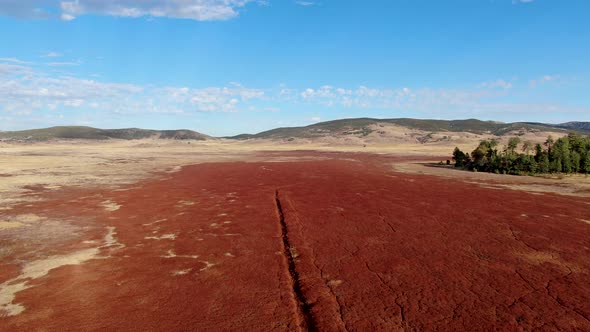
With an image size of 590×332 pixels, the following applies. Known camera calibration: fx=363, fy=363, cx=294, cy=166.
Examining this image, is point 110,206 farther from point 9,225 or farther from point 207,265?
point 207,265

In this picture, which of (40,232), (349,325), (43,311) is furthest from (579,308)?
(40,232)

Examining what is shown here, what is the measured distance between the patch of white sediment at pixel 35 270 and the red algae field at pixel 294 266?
7 centimetres

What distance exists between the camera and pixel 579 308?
11109 mm

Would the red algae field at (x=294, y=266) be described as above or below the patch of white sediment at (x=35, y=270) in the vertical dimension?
below

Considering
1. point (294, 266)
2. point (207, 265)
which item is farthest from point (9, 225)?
point (294, 266)

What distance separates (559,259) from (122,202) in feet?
89.3

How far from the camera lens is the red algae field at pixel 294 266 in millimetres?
10492

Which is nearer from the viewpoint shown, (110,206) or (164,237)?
(164,237)

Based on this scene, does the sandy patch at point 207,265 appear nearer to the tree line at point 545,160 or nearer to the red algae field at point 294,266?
the red algae field at point 294,266

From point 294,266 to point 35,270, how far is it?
993 cm

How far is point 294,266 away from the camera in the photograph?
14.5 meters

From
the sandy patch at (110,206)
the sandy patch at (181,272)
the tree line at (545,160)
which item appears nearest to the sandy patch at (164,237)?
the sandy patch at (181,272)

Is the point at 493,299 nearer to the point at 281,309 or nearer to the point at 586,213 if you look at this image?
the point at 281,309

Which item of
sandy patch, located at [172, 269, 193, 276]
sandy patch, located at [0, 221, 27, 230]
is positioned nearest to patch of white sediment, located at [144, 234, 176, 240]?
sandy patch, located at [172, 269, 193, 276]
